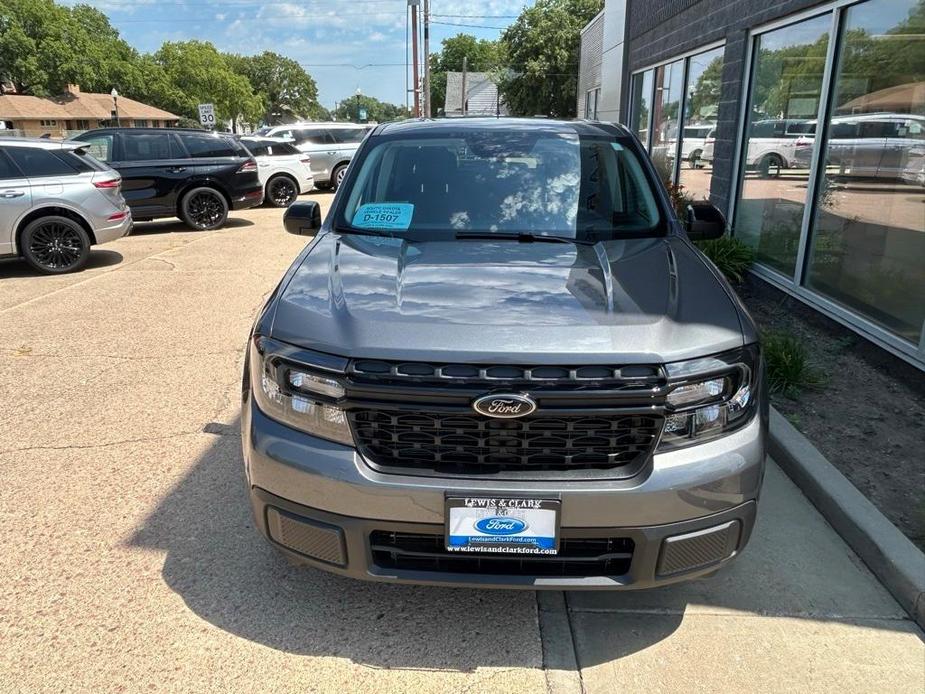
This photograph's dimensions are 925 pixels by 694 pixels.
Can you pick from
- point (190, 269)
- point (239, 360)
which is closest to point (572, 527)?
point (239, 360)

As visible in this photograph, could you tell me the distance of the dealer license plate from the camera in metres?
2.18

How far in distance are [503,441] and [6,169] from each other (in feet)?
28.2

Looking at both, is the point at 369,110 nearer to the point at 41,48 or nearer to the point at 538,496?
the point at 41,48

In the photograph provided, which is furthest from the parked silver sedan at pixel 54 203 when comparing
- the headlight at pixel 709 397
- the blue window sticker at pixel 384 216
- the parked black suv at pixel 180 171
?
the headlight at pixel 709 397

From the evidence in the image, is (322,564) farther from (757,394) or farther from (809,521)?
(809,521)

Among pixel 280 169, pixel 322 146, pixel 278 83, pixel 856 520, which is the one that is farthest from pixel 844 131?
pixel 278 83

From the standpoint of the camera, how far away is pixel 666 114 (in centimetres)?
1209

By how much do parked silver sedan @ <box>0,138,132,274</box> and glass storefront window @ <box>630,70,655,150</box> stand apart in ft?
29.2

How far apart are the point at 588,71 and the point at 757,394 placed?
25378mm

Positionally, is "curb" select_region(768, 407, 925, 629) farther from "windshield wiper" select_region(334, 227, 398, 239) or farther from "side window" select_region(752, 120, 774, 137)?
"side window" select_region(752, 120, 774, 137)

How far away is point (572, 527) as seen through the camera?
220cm

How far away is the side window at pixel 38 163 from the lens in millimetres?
8547

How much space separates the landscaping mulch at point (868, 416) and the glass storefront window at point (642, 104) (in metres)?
8.46

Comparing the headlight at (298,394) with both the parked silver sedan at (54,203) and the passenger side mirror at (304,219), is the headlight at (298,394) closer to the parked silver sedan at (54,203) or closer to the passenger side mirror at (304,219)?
the passenger side mirror at (304,219)
